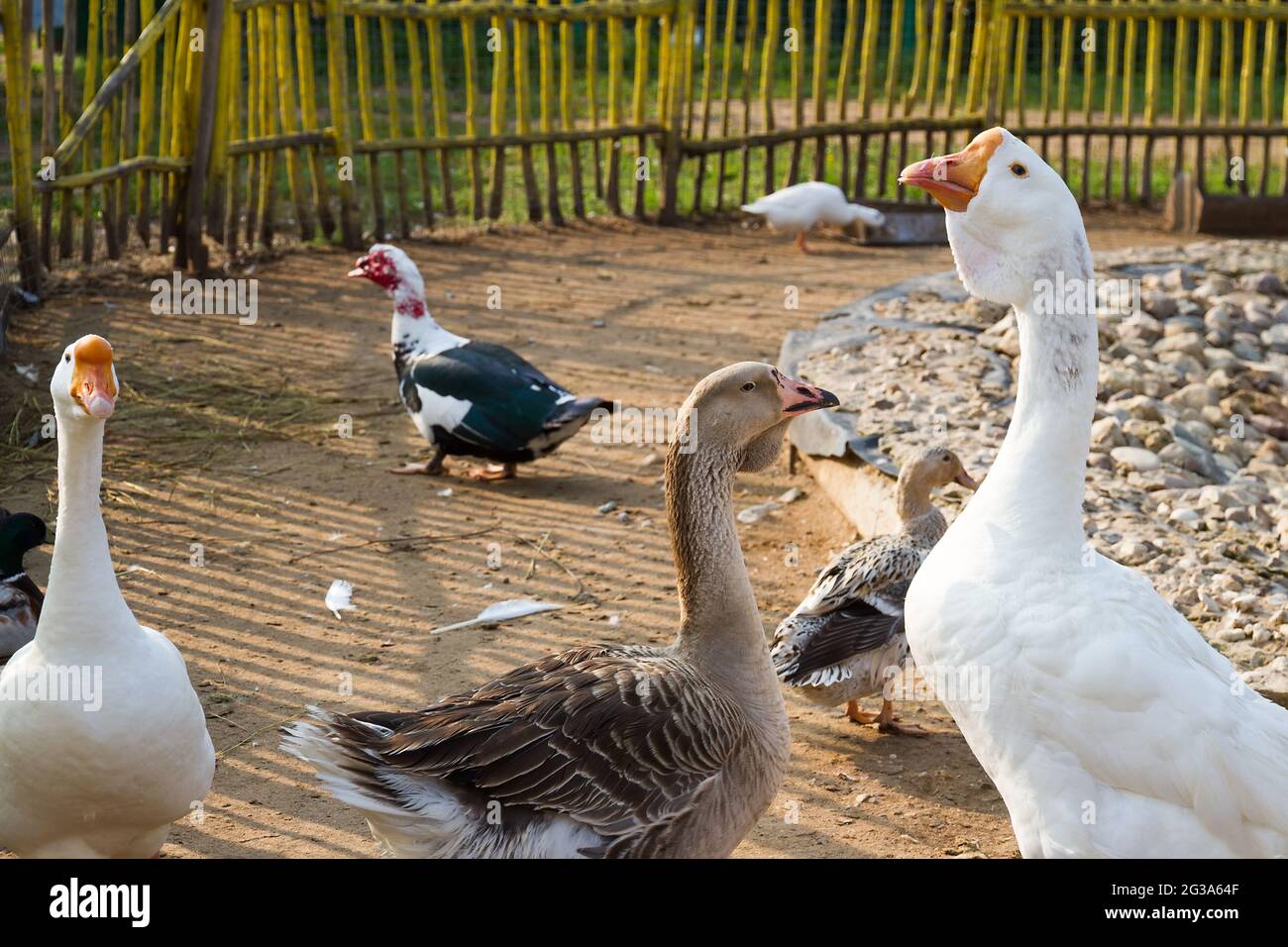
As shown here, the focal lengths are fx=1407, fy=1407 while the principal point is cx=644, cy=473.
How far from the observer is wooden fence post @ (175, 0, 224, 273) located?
929cm

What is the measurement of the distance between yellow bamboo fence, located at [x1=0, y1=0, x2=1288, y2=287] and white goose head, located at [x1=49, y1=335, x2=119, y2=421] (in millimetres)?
5549

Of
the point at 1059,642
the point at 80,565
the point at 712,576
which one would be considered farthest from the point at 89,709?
the point at 1059,642

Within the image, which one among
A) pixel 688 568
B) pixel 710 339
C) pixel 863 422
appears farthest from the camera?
pixel 710 339

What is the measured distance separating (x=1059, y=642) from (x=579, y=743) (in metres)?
1.08

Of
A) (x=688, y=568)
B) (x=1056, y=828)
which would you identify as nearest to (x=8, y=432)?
(x=688, y=568)

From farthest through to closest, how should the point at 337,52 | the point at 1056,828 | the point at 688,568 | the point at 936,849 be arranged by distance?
the point at 337,52
the point at 936,849
the point at 688,568
the point at 1056,828

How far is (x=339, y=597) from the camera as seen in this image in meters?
5.38

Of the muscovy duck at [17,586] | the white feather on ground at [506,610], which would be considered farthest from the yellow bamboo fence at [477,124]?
the white feather on ground at [506,610]

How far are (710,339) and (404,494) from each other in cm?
284

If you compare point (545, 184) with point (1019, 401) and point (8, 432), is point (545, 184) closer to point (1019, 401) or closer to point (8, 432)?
point (8, 432)

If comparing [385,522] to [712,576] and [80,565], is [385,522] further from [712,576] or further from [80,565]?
[712,576]

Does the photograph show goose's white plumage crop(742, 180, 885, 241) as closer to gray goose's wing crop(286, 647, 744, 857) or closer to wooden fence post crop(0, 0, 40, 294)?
wooden fence post crop(0, 0, 40, 294)

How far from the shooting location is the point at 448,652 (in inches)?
195

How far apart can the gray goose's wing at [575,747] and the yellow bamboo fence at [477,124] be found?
21.1 ft
